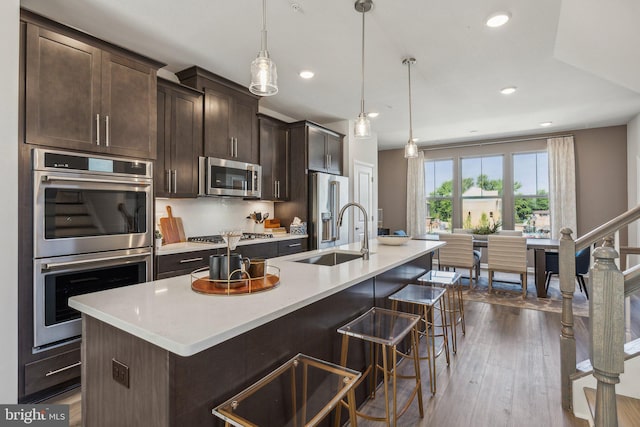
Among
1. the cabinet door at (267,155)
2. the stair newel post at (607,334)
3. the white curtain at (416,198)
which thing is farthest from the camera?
the white curtain at (416,198)

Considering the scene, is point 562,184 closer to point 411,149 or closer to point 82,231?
point 411,149

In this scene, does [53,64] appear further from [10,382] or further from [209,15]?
[10,382]

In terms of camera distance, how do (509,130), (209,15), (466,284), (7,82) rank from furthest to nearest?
(509,130), (466,284), (209,15), (7,82)

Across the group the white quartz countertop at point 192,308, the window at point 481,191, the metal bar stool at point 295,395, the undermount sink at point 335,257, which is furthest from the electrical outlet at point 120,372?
the window at point 481,191

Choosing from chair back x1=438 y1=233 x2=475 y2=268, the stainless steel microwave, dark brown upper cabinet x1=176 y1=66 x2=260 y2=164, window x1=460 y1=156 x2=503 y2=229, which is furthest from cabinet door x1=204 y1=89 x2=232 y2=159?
window x1=460 y1=156 x2=503 y2=229

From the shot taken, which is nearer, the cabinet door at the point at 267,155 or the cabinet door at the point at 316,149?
the cabinet door at the point at 267,155

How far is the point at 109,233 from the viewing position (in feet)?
7.94

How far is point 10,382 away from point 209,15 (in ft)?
8.64

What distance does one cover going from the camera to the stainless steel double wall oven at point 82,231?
81.7 inches

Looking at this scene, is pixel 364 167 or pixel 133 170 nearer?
pixel 133 170

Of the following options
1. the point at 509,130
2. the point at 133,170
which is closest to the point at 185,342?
the point at 133,170

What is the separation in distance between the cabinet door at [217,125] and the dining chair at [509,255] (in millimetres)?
3850

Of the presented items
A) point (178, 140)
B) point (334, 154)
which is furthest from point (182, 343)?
point (334, 154)

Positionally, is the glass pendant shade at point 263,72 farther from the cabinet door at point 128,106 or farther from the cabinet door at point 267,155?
the cabinet door at point 267,155
